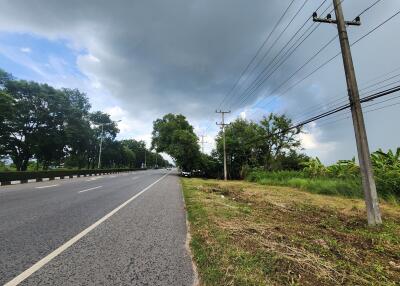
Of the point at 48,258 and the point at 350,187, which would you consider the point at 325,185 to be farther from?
the point at 48,258

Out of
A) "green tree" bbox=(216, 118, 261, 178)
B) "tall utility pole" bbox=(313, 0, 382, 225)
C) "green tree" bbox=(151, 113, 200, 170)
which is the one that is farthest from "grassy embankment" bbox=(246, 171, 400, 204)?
"green tree" bbox=(151, 113, 200, 170)

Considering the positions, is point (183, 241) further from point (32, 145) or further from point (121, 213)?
point (32, 145)

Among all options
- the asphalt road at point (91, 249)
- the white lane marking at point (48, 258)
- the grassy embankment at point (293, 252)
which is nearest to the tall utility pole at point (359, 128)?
the grassy embankment at point (293, 252)

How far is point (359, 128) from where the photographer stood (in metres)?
8.84

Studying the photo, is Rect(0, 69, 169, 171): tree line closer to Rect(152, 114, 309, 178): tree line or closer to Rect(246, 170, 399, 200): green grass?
Rect(152, 114, 309, 178): tree line

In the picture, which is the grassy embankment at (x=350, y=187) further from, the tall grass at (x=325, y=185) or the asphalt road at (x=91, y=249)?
the asphalt road at (x=91, y=249)

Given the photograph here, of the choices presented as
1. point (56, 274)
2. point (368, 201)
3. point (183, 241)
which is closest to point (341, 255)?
point (183, 241)

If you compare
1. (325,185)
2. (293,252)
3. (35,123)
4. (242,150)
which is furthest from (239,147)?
(293,252)

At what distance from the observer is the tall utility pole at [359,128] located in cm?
835

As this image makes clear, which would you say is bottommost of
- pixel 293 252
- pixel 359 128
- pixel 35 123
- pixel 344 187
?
pixel 293 252

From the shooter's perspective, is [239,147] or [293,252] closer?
[293,252]

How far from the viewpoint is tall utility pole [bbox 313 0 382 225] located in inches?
329

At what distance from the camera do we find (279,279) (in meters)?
3.95

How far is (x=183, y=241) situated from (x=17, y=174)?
1025 inches
